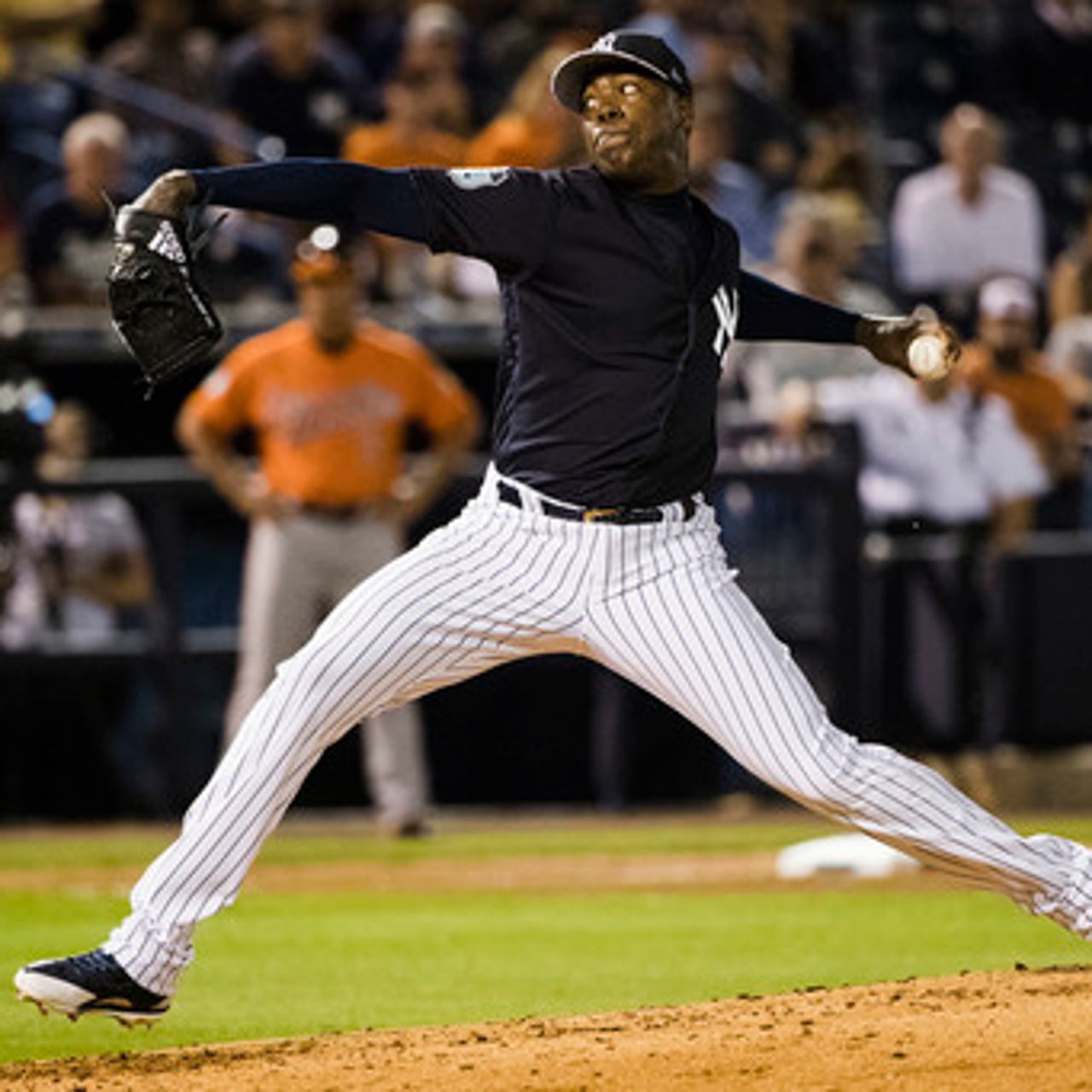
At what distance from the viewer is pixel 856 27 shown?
17781mm

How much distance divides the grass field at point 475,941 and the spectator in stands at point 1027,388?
2.42 meters

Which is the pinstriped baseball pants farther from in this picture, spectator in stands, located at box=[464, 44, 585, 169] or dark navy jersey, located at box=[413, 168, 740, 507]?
spectator in stands, located at box=[464, 44, 585, 169]

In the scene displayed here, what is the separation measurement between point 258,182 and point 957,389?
8.07 m

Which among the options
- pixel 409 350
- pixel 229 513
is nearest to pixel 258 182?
pixel 409 350

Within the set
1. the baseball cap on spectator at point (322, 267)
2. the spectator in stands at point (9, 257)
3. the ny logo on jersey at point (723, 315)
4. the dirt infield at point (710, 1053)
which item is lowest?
the dirt infield at point (710, 1053)

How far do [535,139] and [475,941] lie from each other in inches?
254

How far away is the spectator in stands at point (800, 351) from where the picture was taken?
1327 cm

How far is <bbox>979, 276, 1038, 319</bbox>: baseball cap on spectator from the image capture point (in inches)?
535

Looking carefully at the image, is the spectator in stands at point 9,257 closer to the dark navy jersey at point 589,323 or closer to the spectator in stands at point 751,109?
the spectator in stands at point 751,109

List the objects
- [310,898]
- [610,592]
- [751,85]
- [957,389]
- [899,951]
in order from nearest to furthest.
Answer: [610,592] → [899,951] → [310,898] → [957,389] → [751,85]

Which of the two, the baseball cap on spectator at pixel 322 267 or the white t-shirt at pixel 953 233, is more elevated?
the white t-shirt at pixel 953 233

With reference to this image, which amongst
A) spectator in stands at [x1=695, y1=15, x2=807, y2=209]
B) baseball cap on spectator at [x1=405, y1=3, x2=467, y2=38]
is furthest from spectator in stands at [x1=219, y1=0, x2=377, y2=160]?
spectator in stands at [x1=695, y1=15, x2=807, y2=209]

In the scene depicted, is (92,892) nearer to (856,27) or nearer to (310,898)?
(310,898)

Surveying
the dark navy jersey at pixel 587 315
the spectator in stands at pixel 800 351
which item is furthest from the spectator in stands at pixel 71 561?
the dark navy jersey at pixel 587 315
